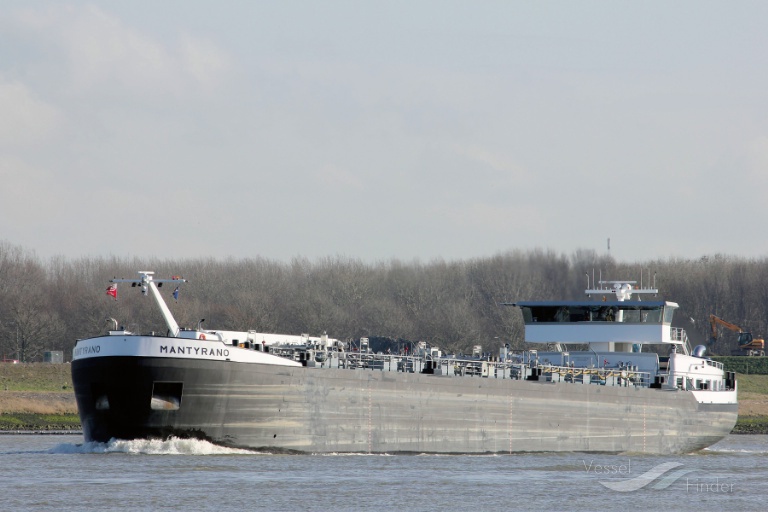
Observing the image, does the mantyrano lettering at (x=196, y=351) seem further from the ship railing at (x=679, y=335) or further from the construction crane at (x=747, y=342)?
the construction crane at (x=747, y=342)

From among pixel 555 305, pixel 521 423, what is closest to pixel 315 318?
pixel 555 305

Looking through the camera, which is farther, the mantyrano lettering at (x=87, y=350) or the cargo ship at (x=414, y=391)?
the mantyrano lettering at (x=87, y=350)

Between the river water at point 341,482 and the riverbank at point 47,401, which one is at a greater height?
the riverbank at point 47,401

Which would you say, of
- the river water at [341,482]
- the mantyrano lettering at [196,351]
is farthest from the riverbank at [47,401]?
the mantyrano lettering at [196,351]

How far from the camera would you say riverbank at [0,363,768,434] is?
76000 mm

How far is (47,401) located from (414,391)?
39.7 metres

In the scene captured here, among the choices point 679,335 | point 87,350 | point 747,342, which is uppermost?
point 747,342

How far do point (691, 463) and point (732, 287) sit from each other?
76.6m

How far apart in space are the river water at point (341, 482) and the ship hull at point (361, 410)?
31.3 inches

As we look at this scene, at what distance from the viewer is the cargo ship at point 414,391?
144ft

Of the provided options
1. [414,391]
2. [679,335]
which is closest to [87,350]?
[414,391]

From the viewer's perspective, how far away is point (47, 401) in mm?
82062

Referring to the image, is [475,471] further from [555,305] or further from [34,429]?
[34,429]

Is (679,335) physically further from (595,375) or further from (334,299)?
(334,299)
